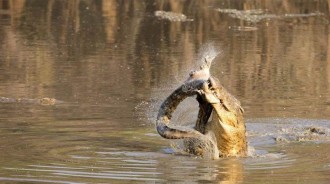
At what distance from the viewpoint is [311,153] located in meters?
9.62

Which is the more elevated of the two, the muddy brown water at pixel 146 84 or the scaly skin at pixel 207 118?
the scaly skin at pixel 207 118

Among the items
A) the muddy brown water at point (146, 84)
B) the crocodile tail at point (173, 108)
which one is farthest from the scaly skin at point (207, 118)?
the muddy brown water at point (146, 84)

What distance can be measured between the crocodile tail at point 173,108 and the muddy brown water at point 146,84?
239mm

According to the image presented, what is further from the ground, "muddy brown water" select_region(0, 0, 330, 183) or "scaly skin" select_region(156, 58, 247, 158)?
"scaly skin" select_region(156, 58, 247, 158)

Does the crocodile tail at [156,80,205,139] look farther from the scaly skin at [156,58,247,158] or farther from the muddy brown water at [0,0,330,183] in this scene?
the muddy brown water at [0,0,330,183]

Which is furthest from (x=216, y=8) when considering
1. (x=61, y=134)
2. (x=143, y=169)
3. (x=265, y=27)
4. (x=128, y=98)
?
(x=143, y=169)

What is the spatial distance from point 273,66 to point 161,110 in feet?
22.9

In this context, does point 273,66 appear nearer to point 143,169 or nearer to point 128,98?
point 128,98

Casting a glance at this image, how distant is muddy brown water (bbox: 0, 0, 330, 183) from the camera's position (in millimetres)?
8883

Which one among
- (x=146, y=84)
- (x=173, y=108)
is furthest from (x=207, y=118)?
A: (x=146, y=84)

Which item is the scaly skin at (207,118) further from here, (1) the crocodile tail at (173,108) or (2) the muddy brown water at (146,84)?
(2) the muddy brown water at (146,84)

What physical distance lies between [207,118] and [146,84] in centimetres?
470

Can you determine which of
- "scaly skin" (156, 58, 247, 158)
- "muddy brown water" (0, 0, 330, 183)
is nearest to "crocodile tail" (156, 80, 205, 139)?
"scaly skin" (156, 58, 247, 158)

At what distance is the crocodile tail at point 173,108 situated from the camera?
8.89 meters
